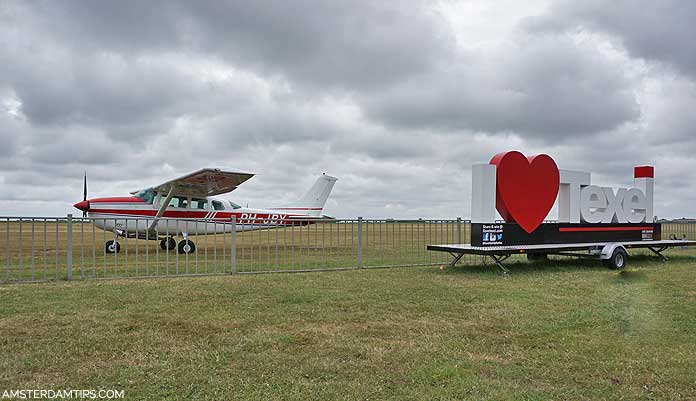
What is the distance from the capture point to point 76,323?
5523 mm

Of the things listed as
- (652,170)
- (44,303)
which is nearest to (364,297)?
(44,303)

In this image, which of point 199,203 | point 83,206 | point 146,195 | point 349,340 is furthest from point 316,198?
point 349,340

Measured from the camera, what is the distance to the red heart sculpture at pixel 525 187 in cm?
1154

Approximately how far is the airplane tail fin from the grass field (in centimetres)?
1422

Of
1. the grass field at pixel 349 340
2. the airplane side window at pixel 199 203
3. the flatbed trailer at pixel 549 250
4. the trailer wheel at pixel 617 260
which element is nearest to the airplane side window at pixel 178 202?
the airplane side window at pixel 199 203

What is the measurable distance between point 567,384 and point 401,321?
231cm

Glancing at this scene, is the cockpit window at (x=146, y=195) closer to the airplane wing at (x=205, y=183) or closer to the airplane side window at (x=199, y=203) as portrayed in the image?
the airplane wing at (x=205, y=183)

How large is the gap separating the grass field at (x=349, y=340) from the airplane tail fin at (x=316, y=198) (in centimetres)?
1422

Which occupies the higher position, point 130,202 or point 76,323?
point 130,202

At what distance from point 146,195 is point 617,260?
15346 mm

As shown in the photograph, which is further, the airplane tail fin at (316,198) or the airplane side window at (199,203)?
the airplane tail fin at (316,198)

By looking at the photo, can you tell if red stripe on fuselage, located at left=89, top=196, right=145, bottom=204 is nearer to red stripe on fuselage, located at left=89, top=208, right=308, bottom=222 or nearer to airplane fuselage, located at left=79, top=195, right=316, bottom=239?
airplane fuselage, located at left=79, top=195, right=316, bottom=239

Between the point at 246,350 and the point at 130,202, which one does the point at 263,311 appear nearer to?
the point at 246,350

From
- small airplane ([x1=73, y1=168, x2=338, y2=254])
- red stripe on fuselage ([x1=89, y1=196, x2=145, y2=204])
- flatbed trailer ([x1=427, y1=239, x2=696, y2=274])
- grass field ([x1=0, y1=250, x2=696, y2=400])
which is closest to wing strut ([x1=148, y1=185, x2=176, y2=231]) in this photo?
small airplane ([x1=73, y1=168, x2=338, y2=254])
